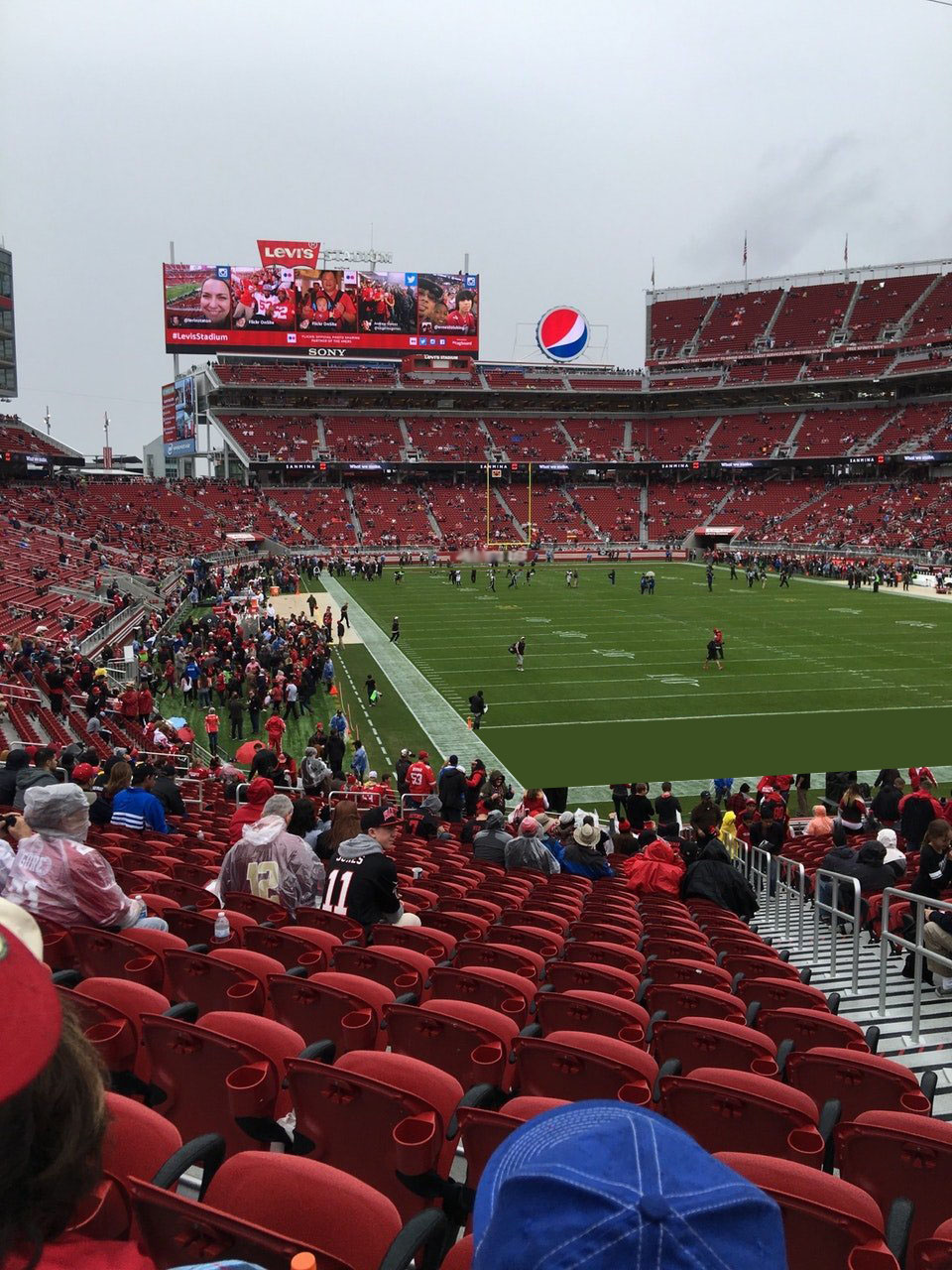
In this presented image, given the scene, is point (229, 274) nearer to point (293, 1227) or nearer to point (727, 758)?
point (727, 758)

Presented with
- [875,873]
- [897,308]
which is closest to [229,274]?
[897,308]

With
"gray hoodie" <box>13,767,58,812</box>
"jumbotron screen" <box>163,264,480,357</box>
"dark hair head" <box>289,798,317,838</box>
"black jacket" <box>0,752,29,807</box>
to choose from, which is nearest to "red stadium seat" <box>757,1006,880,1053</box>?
"dark hair head" <box>289,798,317,838</box>

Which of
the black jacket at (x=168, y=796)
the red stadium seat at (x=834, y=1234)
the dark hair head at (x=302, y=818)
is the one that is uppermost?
the red stadium seat at (x=834, y=1234)

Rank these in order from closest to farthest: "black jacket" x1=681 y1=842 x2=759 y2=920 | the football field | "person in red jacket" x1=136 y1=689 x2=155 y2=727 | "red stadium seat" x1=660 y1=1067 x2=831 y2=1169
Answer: "red stadium seat" x1=660 y1=1067 x2=831 y2=1169 → "black jacket" x1=681 y1=842 x2=759 y2=920 → "person in red jacket" x1=136 y1=689 x2=155 y2=727 → the football field

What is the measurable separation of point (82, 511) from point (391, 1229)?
2148 inches

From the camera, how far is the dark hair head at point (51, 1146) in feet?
3.50

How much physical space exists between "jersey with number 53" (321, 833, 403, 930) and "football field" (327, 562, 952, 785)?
40.1ft

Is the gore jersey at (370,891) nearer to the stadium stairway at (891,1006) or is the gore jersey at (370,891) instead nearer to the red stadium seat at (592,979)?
the red stadium seat at (592,979)

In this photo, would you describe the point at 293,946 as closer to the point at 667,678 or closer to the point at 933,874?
the point at 933,874

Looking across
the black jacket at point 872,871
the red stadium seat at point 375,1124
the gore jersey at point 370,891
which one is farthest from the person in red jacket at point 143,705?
the red stadium seat at point 375,1124

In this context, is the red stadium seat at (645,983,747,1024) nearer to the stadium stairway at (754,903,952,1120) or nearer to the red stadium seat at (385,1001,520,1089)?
the stadium stairway at (754,903,952,1120)

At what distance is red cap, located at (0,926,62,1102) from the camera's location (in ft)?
3.42

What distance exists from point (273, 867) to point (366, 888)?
80 cm

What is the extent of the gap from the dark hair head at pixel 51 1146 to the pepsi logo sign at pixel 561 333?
270 ft
